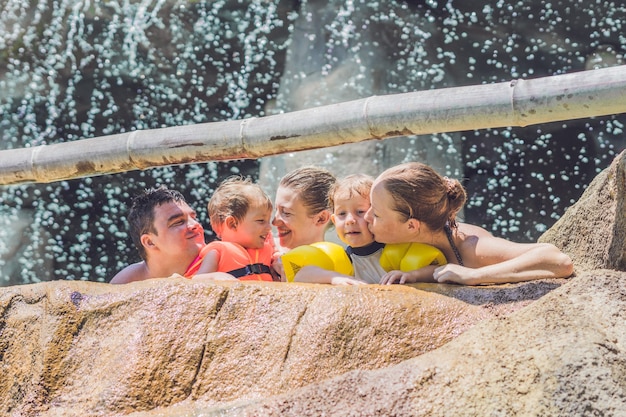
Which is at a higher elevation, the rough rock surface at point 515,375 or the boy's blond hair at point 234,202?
the boy's blond hair at point 234,202

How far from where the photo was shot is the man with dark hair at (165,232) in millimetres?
3771

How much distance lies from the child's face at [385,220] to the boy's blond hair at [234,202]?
0.74 metres

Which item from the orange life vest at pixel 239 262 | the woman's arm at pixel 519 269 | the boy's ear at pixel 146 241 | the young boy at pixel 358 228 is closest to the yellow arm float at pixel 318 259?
the young boy at pixel 358 228

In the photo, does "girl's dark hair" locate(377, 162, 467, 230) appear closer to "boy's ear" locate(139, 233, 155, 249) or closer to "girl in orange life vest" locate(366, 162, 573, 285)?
"girl in orange life vest" locate(366, 162, 573, 285)

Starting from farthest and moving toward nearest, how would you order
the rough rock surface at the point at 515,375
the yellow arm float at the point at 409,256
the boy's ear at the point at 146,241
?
the boy's ear at the point at 146,241 < the yellow arm float at the point at 409,256 < the rough rock surface at the point at 515,375

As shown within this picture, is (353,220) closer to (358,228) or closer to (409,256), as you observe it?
(358,228)

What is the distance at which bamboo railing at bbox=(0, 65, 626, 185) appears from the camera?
2.72 meters

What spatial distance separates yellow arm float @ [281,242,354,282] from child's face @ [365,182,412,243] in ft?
0.48

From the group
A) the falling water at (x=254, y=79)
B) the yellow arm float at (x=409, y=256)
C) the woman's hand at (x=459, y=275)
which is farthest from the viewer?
the falling water at (x=254, y=79)

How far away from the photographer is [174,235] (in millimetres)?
3775

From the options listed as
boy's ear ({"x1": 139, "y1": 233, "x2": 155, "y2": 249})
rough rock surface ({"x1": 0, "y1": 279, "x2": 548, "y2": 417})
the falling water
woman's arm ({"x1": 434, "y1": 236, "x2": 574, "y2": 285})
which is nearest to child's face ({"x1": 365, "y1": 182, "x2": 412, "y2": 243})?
woman's arm ({"x1": 434, "y1": 236, "x2": 574, "y2": 285})

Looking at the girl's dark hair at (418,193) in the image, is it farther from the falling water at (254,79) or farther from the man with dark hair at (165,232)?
the falling water at (254,79)

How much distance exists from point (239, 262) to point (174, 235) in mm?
455

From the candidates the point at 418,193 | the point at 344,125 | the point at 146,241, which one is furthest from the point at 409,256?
the point at 146,241
